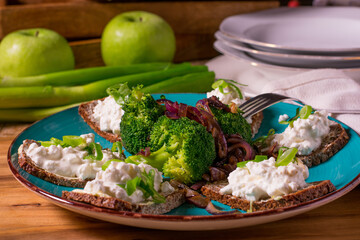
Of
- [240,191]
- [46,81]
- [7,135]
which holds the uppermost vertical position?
[240,191]

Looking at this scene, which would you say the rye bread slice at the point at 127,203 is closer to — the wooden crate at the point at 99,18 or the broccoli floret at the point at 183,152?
the broccoli floret at the point at 183,152

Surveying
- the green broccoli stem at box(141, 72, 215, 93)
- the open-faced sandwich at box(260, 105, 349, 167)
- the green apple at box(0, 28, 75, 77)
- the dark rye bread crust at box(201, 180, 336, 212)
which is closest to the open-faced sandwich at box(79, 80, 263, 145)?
the open-faced sandwich at box(260, 105, 349, 167)

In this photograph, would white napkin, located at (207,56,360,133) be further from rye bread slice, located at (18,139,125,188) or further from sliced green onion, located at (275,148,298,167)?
rye bread slice, located at (18,139,125,188)

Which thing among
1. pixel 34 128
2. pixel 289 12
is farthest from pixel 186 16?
pixel 34 128

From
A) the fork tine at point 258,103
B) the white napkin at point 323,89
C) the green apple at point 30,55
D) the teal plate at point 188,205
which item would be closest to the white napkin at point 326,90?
the white napkin at point 323,89

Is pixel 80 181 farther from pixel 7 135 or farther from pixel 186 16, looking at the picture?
pixel 186 16

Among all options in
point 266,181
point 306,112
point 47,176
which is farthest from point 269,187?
point 47,176
